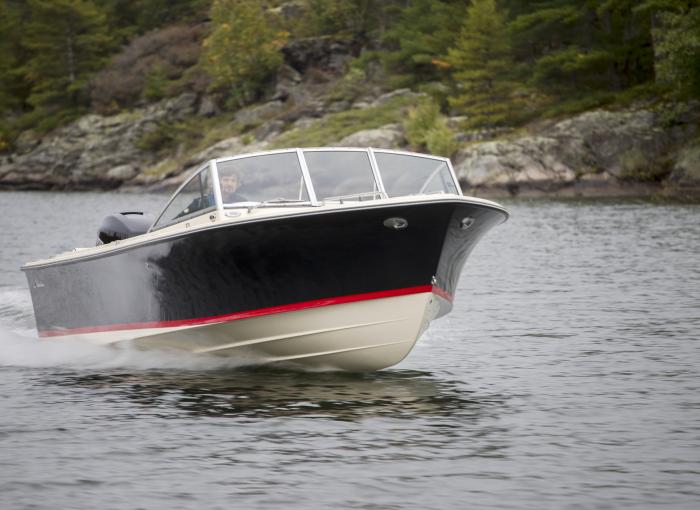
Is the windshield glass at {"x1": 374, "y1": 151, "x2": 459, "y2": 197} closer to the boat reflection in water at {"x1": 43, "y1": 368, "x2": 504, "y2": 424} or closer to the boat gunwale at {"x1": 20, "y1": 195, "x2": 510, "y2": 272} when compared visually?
the boat gunwale at {"x1": 20, "y1": 195, "x2": 510, "y2": 272}

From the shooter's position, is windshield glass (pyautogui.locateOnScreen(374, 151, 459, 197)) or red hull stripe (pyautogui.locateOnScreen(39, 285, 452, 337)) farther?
windshield glass (pyautogui.locateOnScreen(374, 151, 459, 197))

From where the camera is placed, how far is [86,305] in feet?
45.6

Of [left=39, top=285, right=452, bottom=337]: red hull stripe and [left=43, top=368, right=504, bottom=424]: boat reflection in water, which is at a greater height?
[left=39, top=285, right=452, bottom=337]: red hull stripe

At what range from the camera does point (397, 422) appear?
9930 millimetres

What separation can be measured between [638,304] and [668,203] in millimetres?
28859

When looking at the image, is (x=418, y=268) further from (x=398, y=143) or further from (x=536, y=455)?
(x=398, y=143)

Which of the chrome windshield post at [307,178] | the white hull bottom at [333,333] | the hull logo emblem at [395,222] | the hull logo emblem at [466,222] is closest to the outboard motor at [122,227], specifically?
the white hull bottom at [333,333]

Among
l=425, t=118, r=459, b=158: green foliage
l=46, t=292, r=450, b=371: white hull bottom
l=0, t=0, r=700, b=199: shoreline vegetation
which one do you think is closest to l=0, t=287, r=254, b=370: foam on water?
l=46, t=292, r=450, b=371: white hull bottom

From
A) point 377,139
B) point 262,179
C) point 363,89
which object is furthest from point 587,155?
point 262,179

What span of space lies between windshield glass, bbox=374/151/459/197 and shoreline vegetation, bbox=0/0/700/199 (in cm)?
3795

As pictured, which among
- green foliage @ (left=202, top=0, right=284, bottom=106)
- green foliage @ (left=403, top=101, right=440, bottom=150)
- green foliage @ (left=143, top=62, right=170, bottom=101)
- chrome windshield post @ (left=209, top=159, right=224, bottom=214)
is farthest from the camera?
green foliage @ (left=143, top=62, right=170, bottom=101)

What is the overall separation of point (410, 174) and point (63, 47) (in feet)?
336

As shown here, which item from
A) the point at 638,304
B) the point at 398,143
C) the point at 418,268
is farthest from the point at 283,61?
the point at 418,268

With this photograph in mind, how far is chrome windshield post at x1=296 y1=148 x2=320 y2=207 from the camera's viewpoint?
11786 mm
